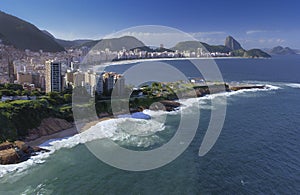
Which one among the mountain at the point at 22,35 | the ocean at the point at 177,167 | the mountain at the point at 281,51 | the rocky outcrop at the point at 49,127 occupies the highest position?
the mountain at the point at 281,51

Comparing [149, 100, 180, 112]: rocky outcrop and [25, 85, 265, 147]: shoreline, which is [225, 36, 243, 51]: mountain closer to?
[149, 100, 180, 112]: rocky outcrop

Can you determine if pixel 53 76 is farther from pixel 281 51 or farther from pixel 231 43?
pixel 281 51

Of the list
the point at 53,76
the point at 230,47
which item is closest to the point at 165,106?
the point at 53,76

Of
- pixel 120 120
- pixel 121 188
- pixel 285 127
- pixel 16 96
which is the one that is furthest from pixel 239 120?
pixel 16 96

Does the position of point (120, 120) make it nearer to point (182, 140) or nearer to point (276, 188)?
point (182, 140)

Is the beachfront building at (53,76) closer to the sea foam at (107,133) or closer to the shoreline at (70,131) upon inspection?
the shoreline at (70,131)

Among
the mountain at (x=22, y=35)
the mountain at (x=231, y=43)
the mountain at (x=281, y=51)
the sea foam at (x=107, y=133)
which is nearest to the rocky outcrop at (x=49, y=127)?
the sea foam at (x=107, y=133)

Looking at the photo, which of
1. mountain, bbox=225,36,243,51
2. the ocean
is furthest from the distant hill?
the ocean
